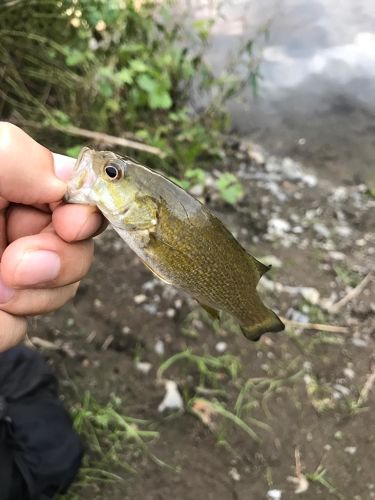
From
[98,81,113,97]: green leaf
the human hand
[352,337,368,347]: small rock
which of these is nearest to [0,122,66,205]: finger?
the human hand

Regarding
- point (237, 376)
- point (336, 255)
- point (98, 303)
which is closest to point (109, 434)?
point (237, 376)

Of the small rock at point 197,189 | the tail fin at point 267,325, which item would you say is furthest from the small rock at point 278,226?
the tail fin at point 267,325

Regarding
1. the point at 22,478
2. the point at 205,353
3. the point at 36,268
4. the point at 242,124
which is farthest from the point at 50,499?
the point at 242,124

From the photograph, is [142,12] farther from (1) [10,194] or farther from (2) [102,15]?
(1) [10,194]

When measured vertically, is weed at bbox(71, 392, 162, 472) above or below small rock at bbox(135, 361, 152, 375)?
below

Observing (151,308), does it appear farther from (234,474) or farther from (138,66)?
(138,66)

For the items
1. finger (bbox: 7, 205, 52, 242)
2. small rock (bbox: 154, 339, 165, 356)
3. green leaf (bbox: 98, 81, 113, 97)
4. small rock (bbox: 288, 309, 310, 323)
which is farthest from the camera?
green leaf (bbox: 98, 81, 113, 97)

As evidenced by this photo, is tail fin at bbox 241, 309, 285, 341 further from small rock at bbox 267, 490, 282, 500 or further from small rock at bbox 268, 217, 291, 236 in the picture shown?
small rock at bbox 268, 217, 291, 236
